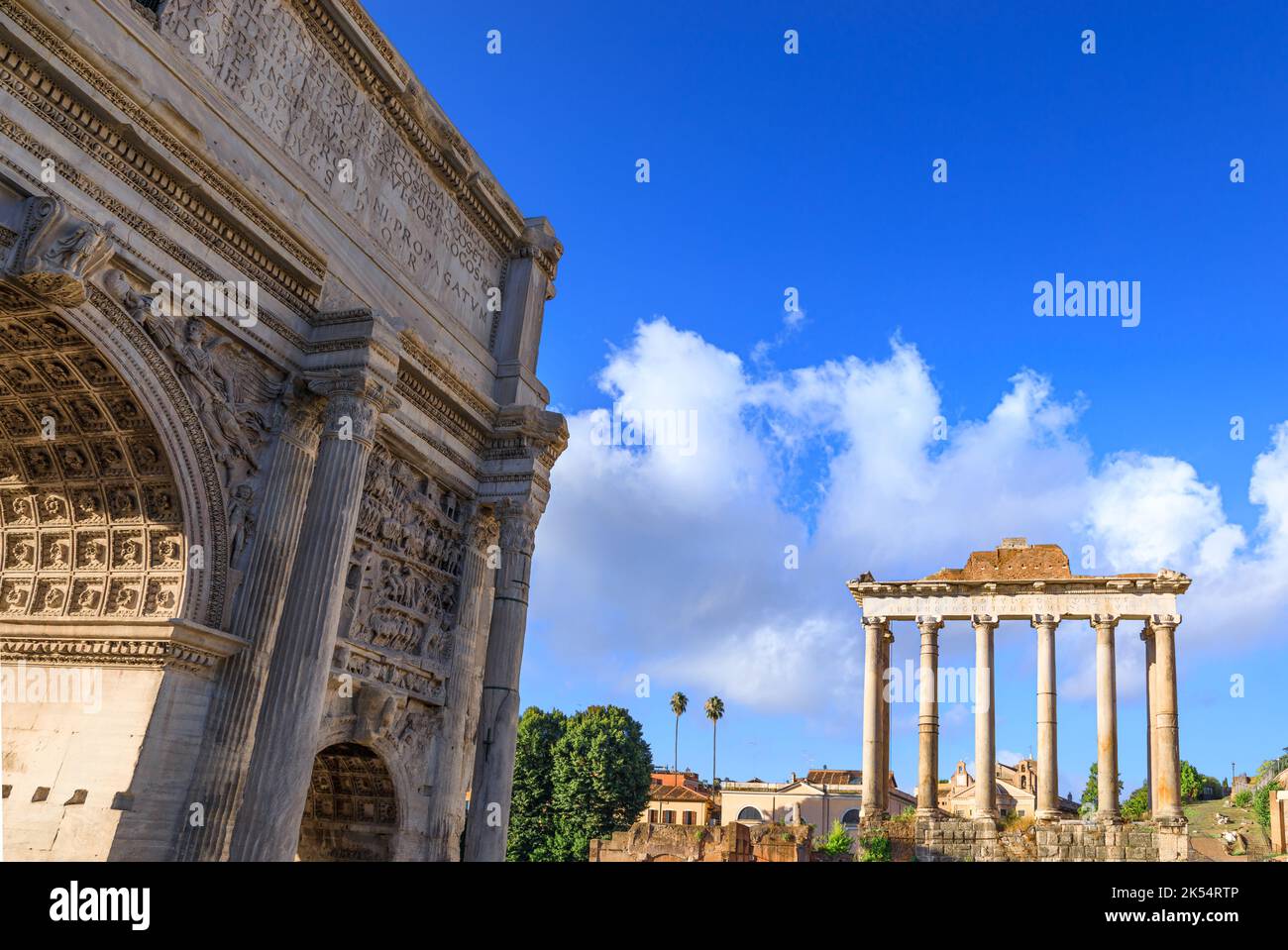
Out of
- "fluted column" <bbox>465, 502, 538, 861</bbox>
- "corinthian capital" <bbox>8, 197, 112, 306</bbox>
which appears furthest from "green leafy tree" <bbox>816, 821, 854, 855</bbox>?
"corinthian capital" <bbox>8, 197, 112, 306</bbox>

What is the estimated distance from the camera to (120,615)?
10.1m

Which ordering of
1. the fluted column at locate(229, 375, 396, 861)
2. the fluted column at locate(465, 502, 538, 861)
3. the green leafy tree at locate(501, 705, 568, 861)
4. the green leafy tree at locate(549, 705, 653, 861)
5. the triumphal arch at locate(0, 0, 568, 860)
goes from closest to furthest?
1. the triumphal arch at locate(0, 0, 568, 860)
2. the fluted column at locate(229, 375, 396, 861)
3. the fluted column at locate(465, 502, 538, 861)
4. the green leafy tree at locate(501, 705, 568, 861)
5. the green leafy tree at locate(549, 705, 653, 861)

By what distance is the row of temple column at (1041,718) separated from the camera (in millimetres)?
35250

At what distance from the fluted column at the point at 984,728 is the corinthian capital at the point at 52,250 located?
34.5 m

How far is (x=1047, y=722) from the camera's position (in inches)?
1427

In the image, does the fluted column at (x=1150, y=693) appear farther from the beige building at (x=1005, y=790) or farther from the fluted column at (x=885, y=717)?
the beige building at (x=1005, y=790)

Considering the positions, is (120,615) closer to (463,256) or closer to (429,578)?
(429,578)

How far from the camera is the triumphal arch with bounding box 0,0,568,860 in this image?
9.06 meters

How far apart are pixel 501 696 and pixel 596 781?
134 feet

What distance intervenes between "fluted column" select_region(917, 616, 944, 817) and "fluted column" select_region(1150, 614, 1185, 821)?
285 inches

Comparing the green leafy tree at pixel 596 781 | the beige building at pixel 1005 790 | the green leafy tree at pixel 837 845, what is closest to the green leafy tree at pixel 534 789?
the green leafy tree at pixel 596 781

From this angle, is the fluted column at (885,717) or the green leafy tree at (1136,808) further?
the green leafy tree at (1136,808)

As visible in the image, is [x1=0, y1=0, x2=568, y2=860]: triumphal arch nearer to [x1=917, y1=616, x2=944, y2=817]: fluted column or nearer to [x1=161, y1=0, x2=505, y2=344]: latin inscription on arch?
[x1=161, y1=0, x2=505, y2=344]: latin inscription on arch
